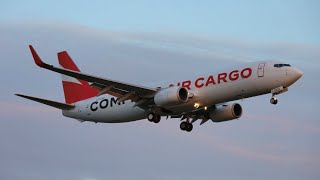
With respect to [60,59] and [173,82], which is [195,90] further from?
[60,59]

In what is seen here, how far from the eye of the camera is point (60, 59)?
6944 centimetres

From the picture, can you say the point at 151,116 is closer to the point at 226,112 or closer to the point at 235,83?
the point at 226,112

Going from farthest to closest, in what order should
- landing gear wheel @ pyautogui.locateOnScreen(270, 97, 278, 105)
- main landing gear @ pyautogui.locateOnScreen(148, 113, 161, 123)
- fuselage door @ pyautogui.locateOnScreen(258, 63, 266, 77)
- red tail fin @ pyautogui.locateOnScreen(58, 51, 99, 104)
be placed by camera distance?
red tail fin @ pyautogui.locateOnScreen(58, 51, 99, 104) → main landing gear @ pyautogui.locateOnScreen(148, 113, 161, 123) → fuselage door @ pyautogui.locateOnScreen(258, 63, 266, 77) → landing gear wheel @ pyautogui.locateOnScreen(270, 97, 278, 105)

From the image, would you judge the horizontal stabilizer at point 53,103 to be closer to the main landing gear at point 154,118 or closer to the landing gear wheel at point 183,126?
the main landing gear at point 154,118

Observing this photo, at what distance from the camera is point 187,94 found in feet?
185

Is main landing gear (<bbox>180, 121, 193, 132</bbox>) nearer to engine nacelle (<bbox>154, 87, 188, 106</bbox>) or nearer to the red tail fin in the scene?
engine nacelle (<bbox>154, 87, 188, 106</bbox>)

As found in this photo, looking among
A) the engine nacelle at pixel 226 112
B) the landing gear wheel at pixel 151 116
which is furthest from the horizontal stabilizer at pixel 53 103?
the engine nacelle at pixel 226 112

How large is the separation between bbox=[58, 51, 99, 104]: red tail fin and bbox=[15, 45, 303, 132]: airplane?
2017 millimetres

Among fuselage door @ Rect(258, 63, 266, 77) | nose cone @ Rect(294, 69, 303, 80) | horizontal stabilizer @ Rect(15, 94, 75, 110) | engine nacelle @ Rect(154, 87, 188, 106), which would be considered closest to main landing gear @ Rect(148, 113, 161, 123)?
engine nacelle @ Rect(154, 87, 188, 106)

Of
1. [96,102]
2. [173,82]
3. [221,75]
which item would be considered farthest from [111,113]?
[221,75]

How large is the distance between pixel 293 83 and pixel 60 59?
22774 mm

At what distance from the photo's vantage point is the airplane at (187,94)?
5519 cm

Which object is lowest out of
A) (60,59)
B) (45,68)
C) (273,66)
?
(45,68)

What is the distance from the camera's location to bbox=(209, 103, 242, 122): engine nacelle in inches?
2418
